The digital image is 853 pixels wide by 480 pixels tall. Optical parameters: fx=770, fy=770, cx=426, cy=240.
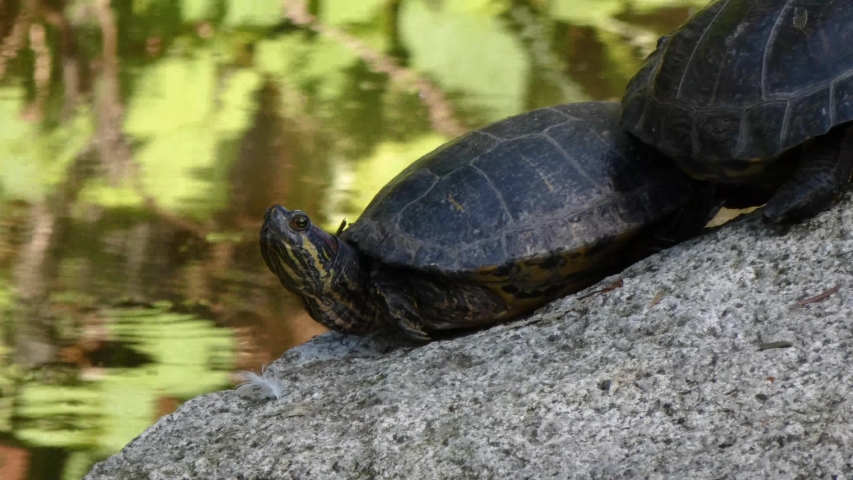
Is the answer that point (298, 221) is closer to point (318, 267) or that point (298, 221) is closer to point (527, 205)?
point (318, 267)

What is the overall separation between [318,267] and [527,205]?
2.09 feet

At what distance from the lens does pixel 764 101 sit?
1.85 meters

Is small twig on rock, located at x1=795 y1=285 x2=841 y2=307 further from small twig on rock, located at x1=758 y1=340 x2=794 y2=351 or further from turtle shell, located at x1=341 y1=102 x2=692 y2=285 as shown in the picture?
turtle shell, located at x1=341 y1=102 x2=692 y2=285

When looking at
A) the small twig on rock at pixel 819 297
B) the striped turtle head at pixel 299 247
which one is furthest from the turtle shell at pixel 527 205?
the small twig on rock at pixel 819 297

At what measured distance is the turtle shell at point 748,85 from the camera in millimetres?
1785

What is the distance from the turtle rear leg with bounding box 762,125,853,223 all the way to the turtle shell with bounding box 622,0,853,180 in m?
0.08

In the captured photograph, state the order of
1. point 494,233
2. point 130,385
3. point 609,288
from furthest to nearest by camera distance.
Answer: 1. point 130,385
2. point 494,233
3. point 609,288

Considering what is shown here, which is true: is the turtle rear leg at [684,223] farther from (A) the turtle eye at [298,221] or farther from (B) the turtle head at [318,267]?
(A) the turtle eye at [298,221]

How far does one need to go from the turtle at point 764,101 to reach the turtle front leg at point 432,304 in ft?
2.12

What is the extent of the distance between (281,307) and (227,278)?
0.31 metres

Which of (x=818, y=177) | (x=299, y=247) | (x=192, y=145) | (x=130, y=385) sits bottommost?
(x=130, y=385)

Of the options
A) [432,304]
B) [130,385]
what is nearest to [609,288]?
[432,304]

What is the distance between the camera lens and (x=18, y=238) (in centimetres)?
396

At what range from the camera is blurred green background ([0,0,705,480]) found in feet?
11.5
